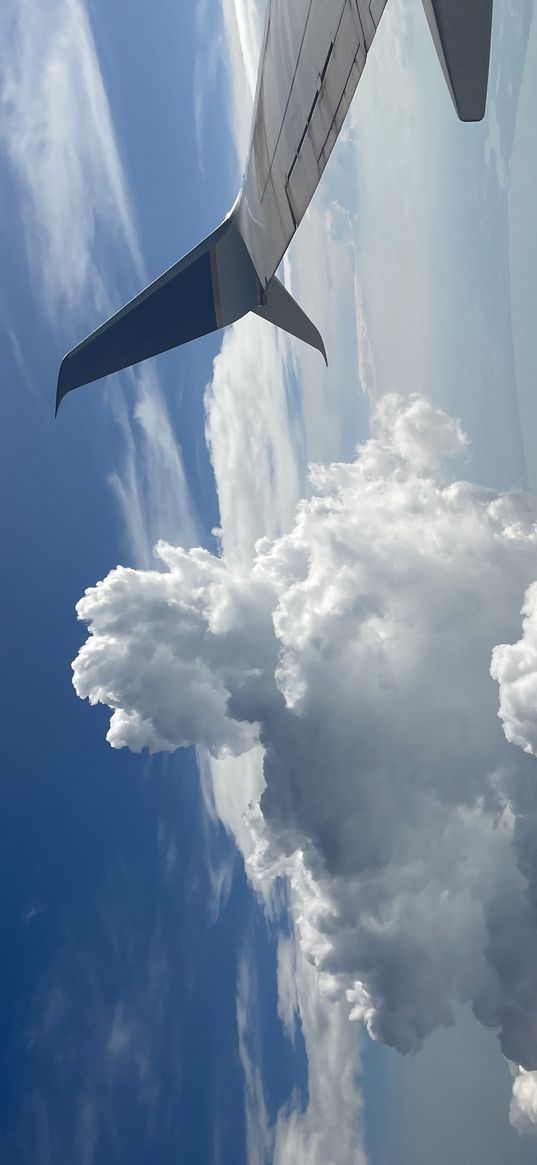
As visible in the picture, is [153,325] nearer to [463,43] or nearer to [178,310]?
[178,310]

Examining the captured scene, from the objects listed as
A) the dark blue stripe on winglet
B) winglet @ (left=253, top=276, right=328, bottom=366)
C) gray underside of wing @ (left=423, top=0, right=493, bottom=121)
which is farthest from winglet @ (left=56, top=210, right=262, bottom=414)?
gray underside of wing @ (left=423, top=0, right=493, bottom=121)

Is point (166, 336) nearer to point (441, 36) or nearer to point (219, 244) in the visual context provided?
point (219, 244)

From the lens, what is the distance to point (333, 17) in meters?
8.22

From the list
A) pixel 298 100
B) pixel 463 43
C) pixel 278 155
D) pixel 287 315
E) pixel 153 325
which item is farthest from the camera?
pixel 287 315

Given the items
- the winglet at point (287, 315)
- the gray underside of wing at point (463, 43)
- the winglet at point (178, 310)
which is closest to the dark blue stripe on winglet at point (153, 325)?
the winglet at point (178, 310)

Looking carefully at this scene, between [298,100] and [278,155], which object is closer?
[298,100]

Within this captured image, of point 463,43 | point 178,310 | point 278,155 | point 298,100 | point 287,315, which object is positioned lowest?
point 463,43

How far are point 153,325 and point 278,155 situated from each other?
215 inches

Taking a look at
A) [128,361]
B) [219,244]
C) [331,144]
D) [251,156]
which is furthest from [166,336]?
[331,144]

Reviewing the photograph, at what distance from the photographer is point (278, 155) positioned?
36.1 ft

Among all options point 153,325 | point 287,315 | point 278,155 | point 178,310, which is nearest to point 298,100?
point 278,155

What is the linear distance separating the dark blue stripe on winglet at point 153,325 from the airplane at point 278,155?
2 centimetres

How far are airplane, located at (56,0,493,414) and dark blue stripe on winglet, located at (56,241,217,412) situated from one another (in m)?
0.02

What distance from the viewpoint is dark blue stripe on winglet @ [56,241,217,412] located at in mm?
14984
